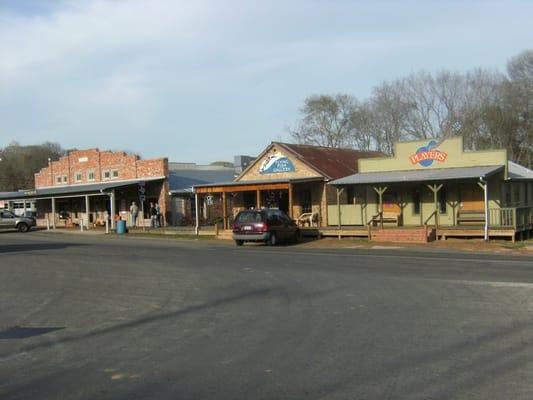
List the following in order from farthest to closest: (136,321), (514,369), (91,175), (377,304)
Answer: (91,175) → (377,304) → (136,321) → (514,369)

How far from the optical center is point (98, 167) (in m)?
49.6

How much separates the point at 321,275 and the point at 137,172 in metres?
33.2

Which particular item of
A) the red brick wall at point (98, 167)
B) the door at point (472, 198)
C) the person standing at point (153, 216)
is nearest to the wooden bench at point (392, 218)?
the door at point (472, 198)

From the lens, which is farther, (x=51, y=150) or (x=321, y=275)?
(x=51, y=150)

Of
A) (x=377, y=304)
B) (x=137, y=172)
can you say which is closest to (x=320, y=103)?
(x=137, y=172)

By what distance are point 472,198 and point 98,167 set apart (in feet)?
101

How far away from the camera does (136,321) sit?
9469mm

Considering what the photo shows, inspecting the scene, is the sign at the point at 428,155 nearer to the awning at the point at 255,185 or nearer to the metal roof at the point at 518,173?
the metal roof at the point at 518,173

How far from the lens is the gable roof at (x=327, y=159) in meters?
35.3

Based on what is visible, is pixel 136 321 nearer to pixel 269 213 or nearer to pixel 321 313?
pixel 321 313

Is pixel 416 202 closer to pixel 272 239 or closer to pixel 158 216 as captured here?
pixel 272 239

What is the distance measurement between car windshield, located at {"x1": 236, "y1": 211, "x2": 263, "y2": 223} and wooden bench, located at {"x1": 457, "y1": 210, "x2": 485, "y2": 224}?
32.6ft

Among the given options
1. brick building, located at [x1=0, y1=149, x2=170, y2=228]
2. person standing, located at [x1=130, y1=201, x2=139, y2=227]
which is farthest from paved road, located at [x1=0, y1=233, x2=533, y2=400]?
brick building, located at [x1=0, y1=149, x2=170, y2=228]

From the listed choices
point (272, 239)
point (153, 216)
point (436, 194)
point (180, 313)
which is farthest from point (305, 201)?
point (180, 313)
